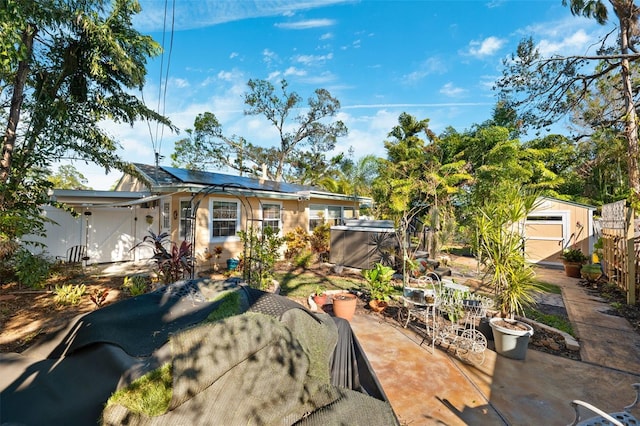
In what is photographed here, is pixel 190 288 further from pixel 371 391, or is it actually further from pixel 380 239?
pixel 380 239

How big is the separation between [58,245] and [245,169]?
49.9ft

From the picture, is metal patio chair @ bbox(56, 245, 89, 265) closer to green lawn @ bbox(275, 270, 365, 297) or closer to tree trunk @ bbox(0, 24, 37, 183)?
tree trunk @ bbox(0, 24, 37, 183)

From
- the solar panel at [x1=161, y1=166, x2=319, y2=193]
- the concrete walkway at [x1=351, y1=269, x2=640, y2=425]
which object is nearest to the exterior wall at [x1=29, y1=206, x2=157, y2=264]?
the solar panel at [x1=161, y1=166, x2=319, y2=193]

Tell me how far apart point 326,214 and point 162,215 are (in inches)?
272

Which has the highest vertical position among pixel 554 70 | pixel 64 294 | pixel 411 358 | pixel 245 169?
pixel 554 70

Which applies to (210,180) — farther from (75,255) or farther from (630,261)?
(630,261)

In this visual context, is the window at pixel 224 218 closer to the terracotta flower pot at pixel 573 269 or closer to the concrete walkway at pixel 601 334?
the concrete walkway at pixel 601 334

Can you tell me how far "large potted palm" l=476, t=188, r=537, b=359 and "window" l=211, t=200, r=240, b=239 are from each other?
7.80 metres

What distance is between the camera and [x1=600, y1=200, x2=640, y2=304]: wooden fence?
6176 mm

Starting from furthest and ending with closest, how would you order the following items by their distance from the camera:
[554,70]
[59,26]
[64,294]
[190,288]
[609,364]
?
1. [554,70]
2. [59,26]
3. [64,294]
4. [609,364]
5. [190,288]

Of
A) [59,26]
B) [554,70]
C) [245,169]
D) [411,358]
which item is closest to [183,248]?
[411,358]

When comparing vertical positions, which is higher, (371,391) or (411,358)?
(371,391)

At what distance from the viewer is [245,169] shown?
23.7m

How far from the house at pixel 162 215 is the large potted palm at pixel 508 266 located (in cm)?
592
